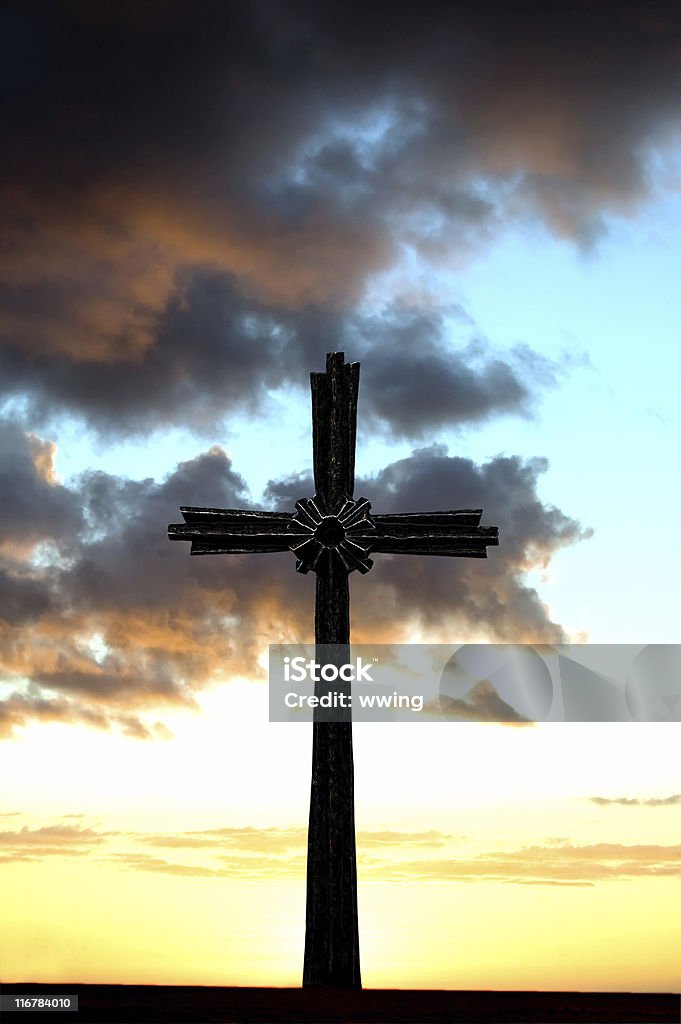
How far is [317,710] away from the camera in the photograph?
11.4 m

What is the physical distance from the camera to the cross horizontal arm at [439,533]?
12.2 metres

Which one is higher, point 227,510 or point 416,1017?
point 227,510

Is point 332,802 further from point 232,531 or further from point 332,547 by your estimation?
point 232,531

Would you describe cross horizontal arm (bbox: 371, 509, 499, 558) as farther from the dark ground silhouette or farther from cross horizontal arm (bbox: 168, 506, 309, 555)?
the dark ground silhouette

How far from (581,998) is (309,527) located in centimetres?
514

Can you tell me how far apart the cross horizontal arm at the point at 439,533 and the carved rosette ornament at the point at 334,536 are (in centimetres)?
25

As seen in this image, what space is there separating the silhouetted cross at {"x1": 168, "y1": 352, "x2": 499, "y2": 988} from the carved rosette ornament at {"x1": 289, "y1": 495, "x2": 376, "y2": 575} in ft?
0.03

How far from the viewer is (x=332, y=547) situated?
1187cm

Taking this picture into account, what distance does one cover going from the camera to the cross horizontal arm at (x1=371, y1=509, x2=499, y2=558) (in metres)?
12.2

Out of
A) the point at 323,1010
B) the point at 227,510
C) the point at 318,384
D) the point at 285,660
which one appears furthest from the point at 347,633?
the point at 323,1010

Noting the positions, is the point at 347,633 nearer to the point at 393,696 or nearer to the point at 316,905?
the point at 393,696

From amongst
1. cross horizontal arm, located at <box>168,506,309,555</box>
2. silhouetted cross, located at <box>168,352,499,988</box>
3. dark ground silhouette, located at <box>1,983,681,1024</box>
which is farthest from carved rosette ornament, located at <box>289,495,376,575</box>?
dark ground silhouette, located at <box>1,983,681,1024</box>

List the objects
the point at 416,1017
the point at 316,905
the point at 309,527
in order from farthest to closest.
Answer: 1. the point at 309,527
2. the point at 316,905
3. the point at 416,1017

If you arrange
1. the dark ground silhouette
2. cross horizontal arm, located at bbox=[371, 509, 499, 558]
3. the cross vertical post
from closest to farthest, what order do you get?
the dark ground silhouette
the cross vertical post
cross horizontal arm, located at bbox=[371, 509, 499, 558]
